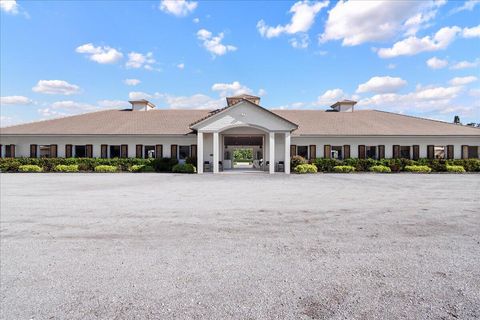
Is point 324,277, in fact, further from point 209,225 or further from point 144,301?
point 209,225

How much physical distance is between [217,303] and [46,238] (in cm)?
455

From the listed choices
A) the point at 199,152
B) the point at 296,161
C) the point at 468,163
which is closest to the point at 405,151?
the point at 468,163

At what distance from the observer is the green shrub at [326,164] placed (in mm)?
24594

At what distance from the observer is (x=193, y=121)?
29.0 meters

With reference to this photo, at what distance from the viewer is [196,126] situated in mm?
22859

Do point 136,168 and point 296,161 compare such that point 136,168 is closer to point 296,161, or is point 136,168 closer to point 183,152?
point 183,152

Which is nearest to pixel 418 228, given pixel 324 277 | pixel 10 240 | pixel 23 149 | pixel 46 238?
pixel 324 277

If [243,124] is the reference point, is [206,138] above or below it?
below

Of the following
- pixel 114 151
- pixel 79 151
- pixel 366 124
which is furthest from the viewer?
pixel 366 124

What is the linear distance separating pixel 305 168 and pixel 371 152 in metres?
7.73

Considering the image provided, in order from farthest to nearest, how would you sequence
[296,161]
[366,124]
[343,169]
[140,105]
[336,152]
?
[140,105]
[366,124]
[336,152]
[343,169]
[296,161]

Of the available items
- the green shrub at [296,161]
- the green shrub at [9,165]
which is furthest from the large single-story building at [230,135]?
the green shrub at [9,165]

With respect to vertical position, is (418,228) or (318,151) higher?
(318,151)

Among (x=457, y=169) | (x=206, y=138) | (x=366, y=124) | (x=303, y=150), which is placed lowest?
(x=457, y=169)
